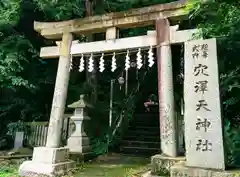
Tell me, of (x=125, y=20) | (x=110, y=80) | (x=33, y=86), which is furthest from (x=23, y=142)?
(x=125, y=20)

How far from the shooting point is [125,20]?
24.1 feet

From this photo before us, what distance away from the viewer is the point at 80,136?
9.55 metres

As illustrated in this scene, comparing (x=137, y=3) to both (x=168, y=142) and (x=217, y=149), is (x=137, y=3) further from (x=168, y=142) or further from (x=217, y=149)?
(x=217, y=149)

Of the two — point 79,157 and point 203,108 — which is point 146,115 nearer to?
point 79,157

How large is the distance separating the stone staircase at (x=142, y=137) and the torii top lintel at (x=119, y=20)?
5577 millimetres

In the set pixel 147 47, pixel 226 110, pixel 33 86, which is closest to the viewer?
pixel 226 110

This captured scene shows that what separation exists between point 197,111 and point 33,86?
7.48 m

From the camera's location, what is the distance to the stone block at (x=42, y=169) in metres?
6.85

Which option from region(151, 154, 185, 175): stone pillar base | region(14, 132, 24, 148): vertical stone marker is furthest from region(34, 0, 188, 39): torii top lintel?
region(14, 132, 24, 148): vertical stone marker

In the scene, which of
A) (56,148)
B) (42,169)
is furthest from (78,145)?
(42,169)

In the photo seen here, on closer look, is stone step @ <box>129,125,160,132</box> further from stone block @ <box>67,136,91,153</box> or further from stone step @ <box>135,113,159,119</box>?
stone block @ <box>67,136,91,153</box>

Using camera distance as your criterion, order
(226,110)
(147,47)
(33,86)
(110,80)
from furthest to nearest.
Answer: (110,80), (33,86), (147,47), (226,110)

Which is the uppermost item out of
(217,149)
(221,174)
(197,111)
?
(197,111)

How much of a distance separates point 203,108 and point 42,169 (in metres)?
4.30
